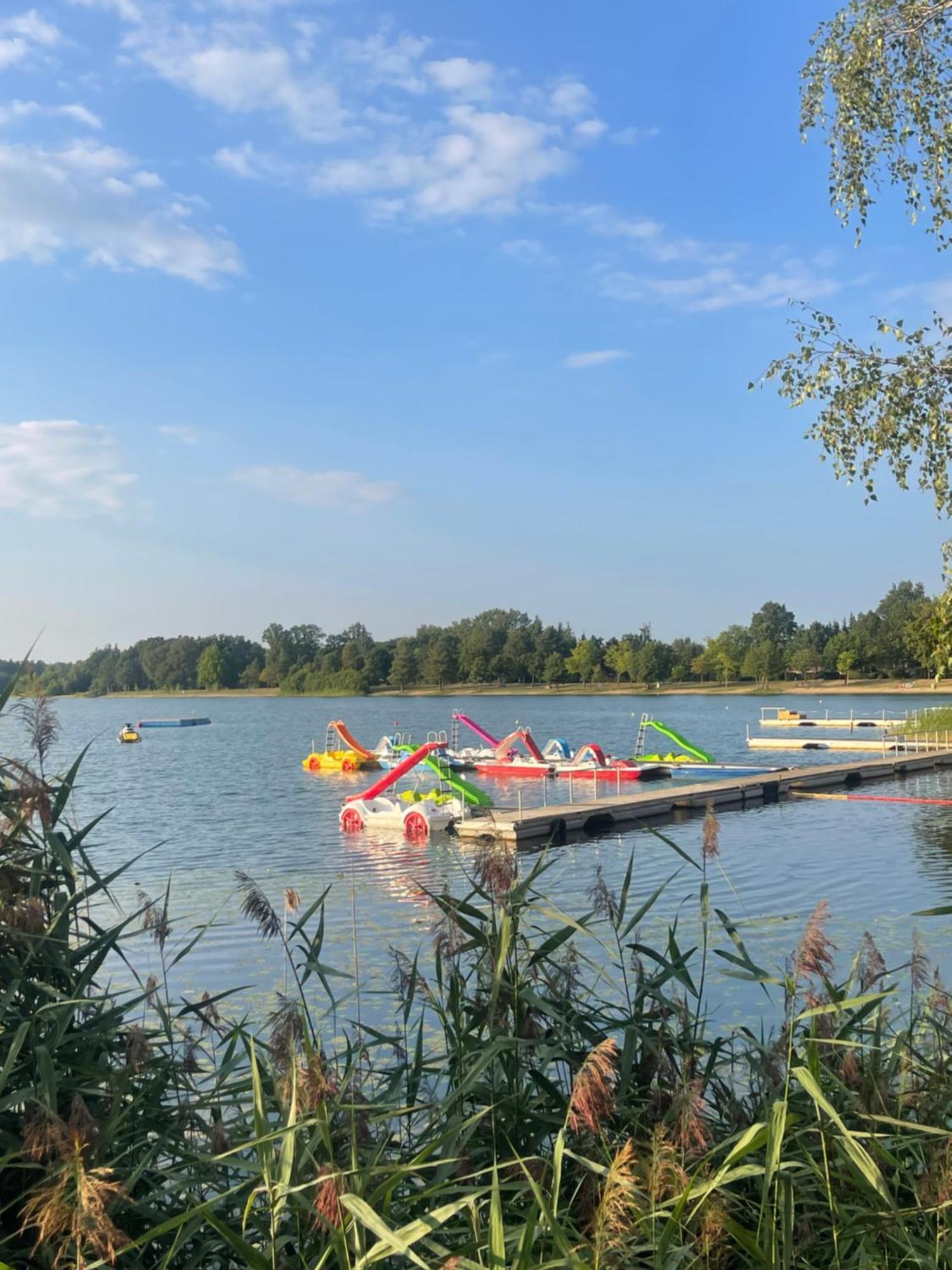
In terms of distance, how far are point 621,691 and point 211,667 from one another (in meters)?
58.1

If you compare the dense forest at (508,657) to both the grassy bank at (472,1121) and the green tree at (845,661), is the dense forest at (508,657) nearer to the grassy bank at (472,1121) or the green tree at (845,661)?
the green tree at (845,661)

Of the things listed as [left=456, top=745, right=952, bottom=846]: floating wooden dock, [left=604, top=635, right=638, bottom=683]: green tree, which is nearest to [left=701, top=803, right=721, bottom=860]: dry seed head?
[left=456, top=745, right=952, bottom=846]: floating wooden dock

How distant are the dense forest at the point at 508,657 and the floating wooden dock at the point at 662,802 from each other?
71.2 m

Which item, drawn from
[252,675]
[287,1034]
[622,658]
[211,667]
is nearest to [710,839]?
[287,1034]

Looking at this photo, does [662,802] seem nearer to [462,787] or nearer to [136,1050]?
[462,787]

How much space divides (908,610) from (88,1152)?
109m

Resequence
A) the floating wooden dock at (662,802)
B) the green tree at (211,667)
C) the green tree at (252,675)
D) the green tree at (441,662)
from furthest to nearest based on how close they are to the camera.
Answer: the green tree at (252,675), the green tree at (211,667), the green tree at (441,662), the floating wooden dock at (662,802)

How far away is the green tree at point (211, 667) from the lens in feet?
485

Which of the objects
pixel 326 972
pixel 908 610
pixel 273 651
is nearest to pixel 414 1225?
pixel 326 972

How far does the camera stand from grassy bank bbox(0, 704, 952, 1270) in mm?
2328

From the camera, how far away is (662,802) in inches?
974

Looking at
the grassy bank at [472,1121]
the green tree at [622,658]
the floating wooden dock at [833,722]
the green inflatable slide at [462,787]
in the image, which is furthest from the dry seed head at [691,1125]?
the green tree at [622,658]

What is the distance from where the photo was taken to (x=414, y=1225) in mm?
2160

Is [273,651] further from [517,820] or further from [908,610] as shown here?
[517,820]
